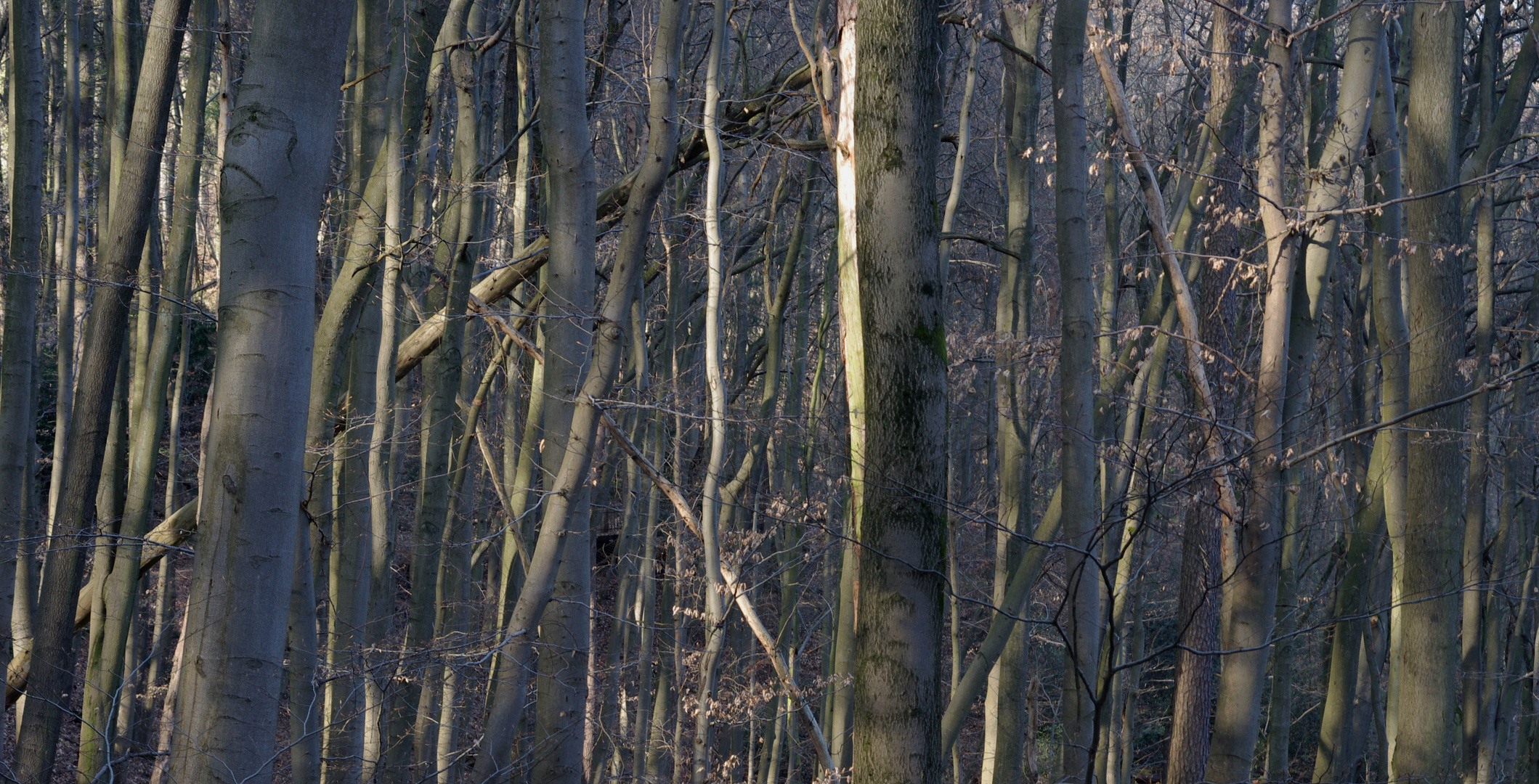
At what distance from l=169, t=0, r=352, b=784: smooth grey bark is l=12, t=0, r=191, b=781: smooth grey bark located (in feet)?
9.92

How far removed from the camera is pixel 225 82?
646 centimetres

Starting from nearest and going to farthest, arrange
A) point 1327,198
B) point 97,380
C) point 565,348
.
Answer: point 97,380 → point 565,348 → point 1327,198

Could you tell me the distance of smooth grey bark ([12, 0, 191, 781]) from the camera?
5734mm

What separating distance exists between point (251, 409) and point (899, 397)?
264 centimetres

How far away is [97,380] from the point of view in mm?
5961

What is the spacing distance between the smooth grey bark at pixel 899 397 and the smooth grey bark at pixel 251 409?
→ 243cm

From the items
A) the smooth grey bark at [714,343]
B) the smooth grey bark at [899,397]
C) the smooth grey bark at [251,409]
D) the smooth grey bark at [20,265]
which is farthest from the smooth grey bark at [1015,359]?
the smooth grey bark at [20,265]

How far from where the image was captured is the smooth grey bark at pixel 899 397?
178 inches

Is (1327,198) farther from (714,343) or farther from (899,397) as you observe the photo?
(714,343)

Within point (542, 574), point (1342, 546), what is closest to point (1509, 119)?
point (1342, 546)

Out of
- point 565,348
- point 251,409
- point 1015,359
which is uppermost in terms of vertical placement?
point 1015,359

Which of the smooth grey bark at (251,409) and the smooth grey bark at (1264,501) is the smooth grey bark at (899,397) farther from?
the smooth grey bark at (1264,501)

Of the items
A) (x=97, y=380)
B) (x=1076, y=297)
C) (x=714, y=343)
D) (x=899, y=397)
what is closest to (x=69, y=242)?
(x=97, y=380)

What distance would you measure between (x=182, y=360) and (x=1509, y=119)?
510 inches
